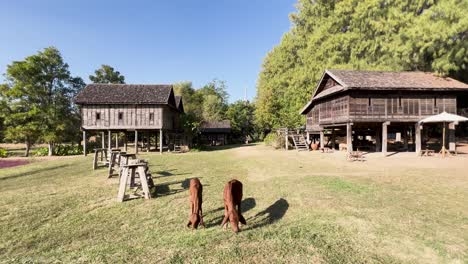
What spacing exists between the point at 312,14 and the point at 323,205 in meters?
38.8

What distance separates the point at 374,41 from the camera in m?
26.3

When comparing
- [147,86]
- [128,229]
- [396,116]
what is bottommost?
[128,229]

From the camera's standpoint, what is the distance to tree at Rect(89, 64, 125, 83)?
48.2m

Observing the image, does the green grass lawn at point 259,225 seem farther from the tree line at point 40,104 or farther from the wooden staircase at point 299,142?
the tree line at point 40,104

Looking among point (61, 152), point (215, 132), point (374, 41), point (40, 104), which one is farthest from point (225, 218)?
point (215, 132)

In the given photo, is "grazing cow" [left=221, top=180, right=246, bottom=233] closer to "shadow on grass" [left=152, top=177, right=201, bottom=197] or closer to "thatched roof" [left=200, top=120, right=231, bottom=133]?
"shadow on grass" [left=152, top=177, right=201, bottom=197]

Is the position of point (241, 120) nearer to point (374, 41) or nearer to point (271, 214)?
point (374, 41)

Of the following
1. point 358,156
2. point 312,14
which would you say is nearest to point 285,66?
point 312,14

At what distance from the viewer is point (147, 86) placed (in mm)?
26828

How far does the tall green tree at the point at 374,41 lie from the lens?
21109mm


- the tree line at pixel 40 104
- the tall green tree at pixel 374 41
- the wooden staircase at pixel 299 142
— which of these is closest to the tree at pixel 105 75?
the tree line at pixel 40 104

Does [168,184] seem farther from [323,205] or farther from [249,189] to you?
[323,205]

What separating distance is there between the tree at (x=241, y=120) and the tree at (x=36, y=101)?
2922cm

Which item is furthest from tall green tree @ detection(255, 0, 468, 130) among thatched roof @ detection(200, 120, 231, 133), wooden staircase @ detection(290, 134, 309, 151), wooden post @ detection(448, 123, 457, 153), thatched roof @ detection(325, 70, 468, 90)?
thatched roof @ detection(200, 120, 231, 133)
